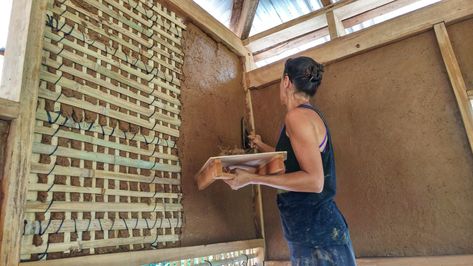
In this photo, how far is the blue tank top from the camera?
1.23 meters

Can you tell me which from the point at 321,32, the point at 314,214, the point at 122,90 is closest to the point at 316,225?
the point at 314,214

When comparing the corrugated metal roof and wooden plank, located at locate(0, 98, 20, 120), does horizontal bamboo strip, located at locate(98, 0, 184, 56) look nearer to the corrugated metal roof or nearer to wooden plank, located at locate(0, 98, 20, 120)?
the corrugated metal roof

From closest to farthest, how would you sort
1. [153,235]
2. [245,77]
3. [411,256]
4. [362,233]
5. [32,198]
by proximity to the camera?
[32,198] < [153,235] < [411,256] < [362,233] < [245,77]

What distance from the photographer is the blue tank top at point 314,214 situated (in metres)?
1.23

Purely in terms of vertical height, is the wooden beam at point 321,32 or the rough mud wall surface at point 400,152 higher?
the wooden beam at point 321,32

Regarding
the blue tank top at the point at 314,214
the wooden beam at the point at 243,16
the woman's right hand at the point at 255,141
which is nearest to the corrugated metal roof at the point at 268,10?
the wooden beam at the point at 243,16

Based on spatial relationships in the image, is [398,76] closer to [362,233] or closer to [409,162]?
[409,162]

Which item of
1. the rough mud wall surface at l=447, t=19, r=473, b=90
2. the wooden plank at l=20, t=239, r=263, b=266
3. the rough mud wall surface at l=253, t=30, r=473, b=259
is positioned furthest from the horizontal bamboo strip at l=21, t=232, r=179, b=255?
the rough mud wall surface at l=447, t=19, r=473, b=90

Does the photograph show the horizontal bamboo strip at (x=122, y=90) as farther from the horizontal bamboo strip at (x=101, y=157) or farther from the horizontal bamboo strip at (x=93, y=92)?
the horizontal bamboo strip at (x=101, y=157)

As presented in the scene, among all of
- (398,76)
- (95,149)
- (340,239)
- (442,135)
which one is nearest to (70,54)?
(95,149)

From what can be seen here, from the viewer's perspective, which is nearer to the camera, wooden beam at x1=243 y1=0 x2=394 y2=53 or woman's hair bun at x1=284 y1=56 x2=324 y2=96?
woman's hair bun at x1=284 y1=56 x2=324 y2=96

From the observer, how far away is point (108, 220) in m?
1.18

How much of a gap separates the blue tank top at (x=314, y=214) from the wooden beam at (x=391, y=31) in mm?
717

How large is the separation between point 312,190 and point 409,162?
73 centimetres
